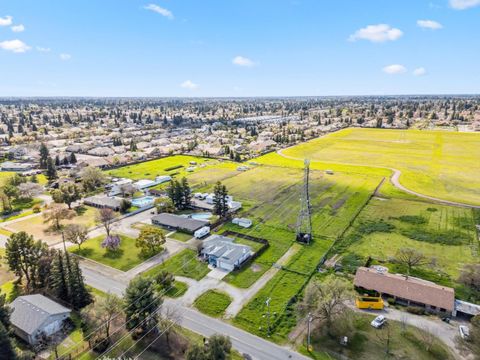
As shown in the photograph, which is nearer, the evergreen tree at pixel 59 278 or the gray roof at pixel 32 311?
the gray roof at pixel 32 311

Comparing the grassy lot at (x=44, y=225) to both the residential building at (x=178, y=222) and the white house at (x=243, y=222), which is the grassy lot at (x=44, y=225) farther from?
the white house at (x=243, y=222)

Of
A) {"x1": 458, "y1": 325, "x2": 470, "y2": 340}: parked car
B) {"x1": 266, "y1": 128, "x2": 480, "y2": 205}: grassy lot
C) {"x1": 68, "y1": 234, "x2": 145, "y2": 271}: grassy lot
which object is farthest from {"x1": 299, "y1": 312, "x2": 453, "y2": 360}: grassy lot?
{"x1": 266, "y1": 128, "x2": 480, "y2": 205}: grassy lot

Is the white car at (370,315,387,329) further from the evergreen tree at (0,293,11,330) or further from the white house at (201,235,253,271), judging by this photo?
the evergreen tree at (0,293,11,330)

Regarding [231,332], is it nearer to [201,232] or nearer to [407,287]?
[407,287]

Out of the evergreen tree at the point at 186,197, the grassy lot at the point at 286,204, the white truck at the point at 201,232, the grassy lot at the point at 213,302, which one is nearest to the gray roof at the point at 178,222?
the white truck at the point at 201,232

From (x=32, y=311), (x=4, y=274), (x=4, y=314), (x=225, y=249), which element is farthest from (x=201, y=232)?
(x=4, y=314)

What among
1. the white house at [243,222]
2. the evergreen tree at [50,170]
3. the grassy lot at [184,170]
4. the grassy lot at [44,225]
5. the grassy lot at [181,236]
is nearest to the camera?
the grassy lot at [181,236]
